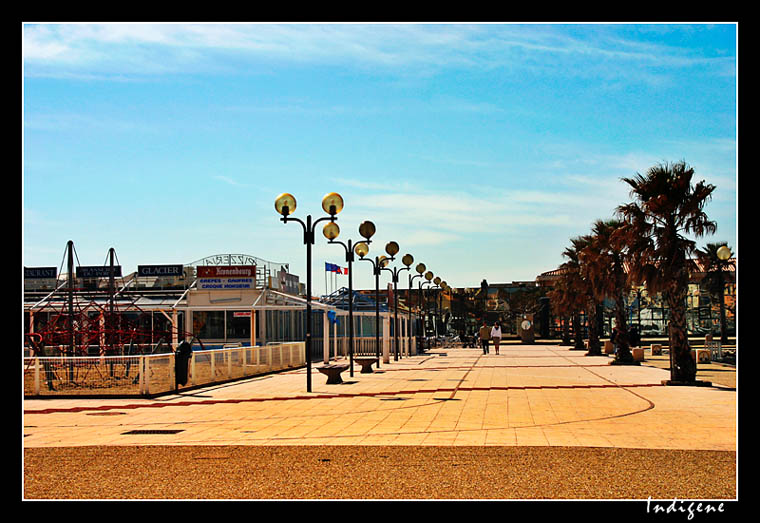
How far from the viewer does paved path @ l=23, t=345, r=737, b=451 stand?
1015 cm

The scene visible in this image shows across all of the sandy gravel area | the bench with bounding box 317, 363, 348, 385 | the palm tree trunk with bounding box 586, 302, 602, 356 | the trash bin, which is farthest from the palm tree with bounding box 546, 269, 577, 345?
the sandy gravel area

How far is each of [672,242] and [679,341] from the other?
2324 mm

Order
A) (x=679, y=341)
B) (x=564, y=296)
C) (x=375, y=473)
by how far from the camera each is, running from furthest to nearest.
Answer: (x=564, y=296)
(x=679, y=341)
(x=375, y=473)

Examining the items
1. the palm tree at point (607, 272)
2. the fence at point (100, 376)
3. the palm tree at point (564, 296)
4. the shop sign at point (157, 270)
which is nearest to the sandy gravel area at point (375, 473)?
the fence at point (100, 376)

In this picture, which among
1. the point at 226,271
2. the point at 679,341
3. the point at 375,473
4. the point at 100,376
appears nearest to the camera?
the point at 375,473

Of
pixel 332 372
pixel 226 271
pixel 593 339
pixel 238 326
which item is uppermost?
pixel 226 271

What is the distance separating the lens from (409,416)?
506 inches

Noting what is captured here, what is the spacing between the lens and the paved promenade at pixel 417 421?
9055 millimetres

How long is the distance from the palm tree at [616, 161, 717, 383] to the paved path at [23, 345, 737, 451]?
1195mm

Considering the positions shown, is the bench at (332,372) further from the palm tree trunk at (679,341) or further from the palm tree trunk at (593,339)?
the palm tree trunk at (593,339)

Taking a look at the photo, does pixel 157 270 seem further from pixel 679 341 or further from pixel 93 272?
pixel 679 341

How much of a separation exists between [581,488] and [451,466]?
5.15 feet

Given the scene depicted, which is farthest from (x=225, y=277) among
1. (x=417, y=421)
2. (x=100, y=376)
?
(x=417, y=421)

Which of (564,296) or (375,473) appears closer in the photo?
(375,473)
